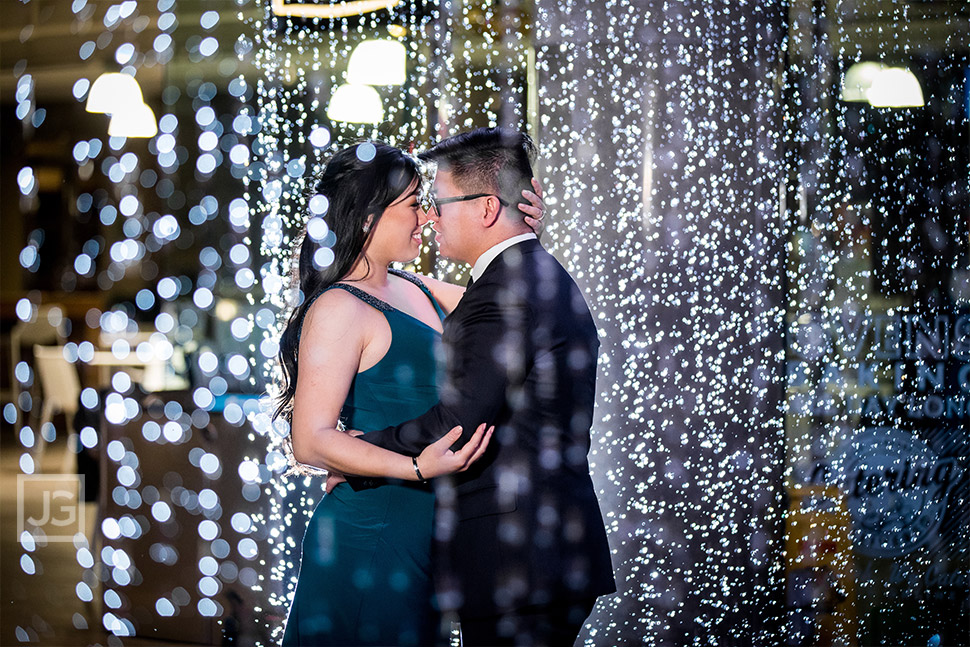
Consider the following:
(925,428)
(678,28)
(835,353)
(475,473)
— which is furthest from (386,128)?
(925,428)

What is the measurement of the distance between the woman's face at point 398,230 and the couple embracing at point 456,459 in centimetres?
10

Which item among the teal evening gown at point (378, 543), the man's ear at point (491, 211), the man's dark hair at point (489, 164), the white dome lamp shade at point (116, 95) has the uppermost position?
the white dome lamp shade at point (116, 95)

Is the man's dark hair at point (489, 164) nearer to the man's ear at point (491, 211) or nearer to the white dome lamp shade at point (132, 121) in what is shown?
the man's ear at point (491, 211)

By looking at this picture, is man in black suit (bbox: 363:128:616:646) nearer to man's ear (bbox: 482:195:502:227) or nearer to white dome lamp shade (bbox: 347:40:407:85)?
man's ear (bbox: 482:195:502:227)

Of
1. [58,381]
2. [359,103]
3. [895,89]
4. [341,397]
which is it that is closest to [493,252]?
[341,397]

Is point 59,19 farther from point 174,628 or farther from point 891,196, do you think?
point 891,196

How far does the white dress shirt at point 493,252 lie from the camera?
74.7 inches

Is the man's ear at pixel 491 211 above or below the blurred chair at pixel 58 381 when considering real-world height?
above

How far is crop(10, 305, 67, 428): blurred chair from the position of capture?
930 centimetres

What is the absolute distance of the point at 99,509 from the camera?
3074 mm

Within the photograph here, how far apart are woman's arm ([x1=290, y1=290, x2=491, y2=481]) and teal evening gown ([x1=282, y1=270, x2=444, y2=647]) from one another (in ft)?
0.13

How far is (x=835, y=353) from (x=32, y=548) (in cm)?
408

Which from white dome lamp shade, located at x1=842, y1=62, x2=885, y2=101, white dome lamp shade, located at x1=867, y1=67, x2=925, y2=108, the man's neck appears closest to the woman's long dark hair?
the man's neck

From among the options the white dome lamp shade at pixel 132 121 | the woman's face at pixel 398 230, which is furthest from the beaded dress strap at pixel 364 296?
the white dome lamp shade at pixel 132 121
